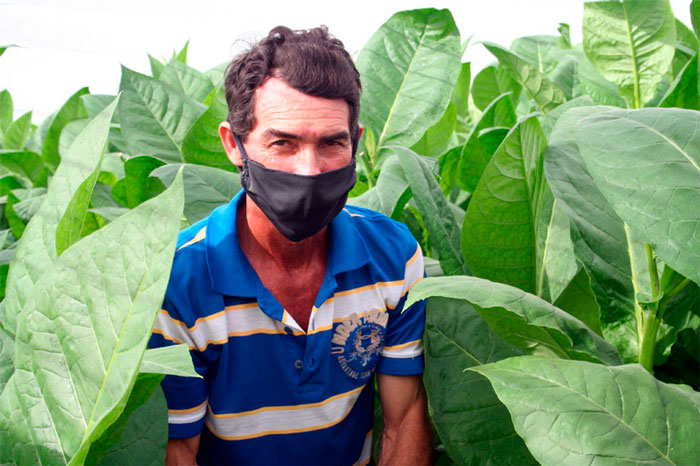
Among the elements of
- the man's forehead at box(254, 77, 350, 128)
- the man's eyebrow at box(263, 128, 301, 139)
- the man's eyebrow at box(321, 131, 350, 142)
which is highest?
the man's forehead at box(254, 77, 350, 128)

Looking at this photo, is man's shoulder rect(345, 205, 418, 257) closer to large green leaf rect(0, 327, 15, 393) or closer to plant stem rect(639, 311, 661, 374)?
plant stem rect(639, 311, 661, 374)

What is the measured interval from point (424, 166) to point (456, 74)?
476 mm

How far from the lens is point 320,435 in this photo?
157 centimetres

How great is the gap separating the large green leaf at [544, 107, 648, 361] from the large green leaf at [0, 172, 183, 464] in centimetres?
72

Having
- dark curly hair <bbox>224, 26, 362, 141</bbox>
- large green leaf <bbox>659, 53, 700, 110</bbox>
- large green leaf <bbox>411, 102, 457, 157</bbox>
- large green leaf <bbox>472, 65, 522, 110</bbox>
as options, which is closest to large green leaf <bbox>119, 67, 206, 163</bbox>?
dark curly hair <bbox>224, 26, 362, 141</bbox>

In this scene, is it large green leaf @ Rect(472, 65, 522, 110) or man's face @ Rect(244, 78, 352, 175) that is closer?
man's face @ Rect(244, 78, 352, 175)

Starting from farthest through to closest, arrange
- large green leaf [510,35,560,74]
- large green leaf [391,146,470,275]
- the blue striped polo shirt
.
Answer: large green leaf [510,35,560,74], the blue striped polo shirt, large green leaf [391,146,470,275]

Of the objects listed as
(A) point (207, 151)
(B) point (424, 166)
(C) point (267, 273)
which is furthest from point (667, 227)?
(A) point (207, 151)

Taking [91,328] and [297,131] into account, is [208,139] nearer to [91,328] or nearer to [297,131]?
[297,131]

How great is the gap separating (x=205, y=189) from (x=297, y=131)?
0.34 m

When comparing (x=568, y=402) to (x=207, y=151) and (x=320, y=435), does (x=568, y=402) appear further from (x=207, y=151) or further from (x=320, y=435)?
(x=207, y=151)

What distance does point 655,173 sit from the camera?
0.92 meters

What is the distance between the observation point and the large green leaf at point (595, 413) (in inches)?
29.4

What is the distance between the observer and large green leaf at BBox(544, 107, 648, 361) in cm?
114
